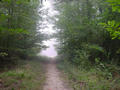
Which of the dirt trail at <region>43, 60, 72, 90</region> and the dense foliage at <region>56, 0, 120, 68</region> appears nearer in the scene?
the dirt trail at <region>43, 60, 72, 90</region>

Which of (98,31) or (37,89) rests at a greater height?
(98,31)

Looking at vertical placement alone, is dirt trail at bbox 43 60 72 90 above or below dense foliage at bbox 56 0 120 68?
below

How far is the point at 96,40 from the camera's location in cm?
863

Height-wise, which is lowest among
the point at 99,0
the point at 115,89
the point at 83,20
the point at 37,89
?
Answer: the point at 37,89

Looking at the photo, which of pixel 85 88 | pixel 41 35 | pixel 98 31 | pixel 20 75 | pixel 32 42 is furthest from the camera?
pixel 41 35

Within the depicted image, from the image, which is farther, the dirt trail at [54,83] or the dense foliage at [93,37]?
the dense foliage at [93,37]

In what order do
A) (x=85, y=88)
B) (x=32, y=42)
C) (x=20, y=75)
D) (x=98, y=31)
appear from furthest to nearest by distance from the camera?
(x=32, y=42) → (x=98, y=31) → (x=20, y=75) → (x=85, y=88)

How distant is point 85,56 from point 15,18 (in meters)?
6.67

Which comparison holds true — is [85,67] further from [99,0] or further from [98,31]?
[99,0]

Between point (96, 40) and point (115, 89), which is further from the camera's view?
point (96, 40)

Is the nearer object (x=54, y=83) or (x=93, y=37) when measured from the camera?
(x=54, y=83)

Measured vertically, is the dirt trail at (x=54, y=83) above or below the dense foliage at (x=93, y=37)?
below

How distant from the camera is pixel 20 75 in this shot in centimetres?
688

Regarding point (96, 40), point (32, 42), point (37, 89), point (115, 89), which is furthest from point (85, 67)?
point (32, 42)
